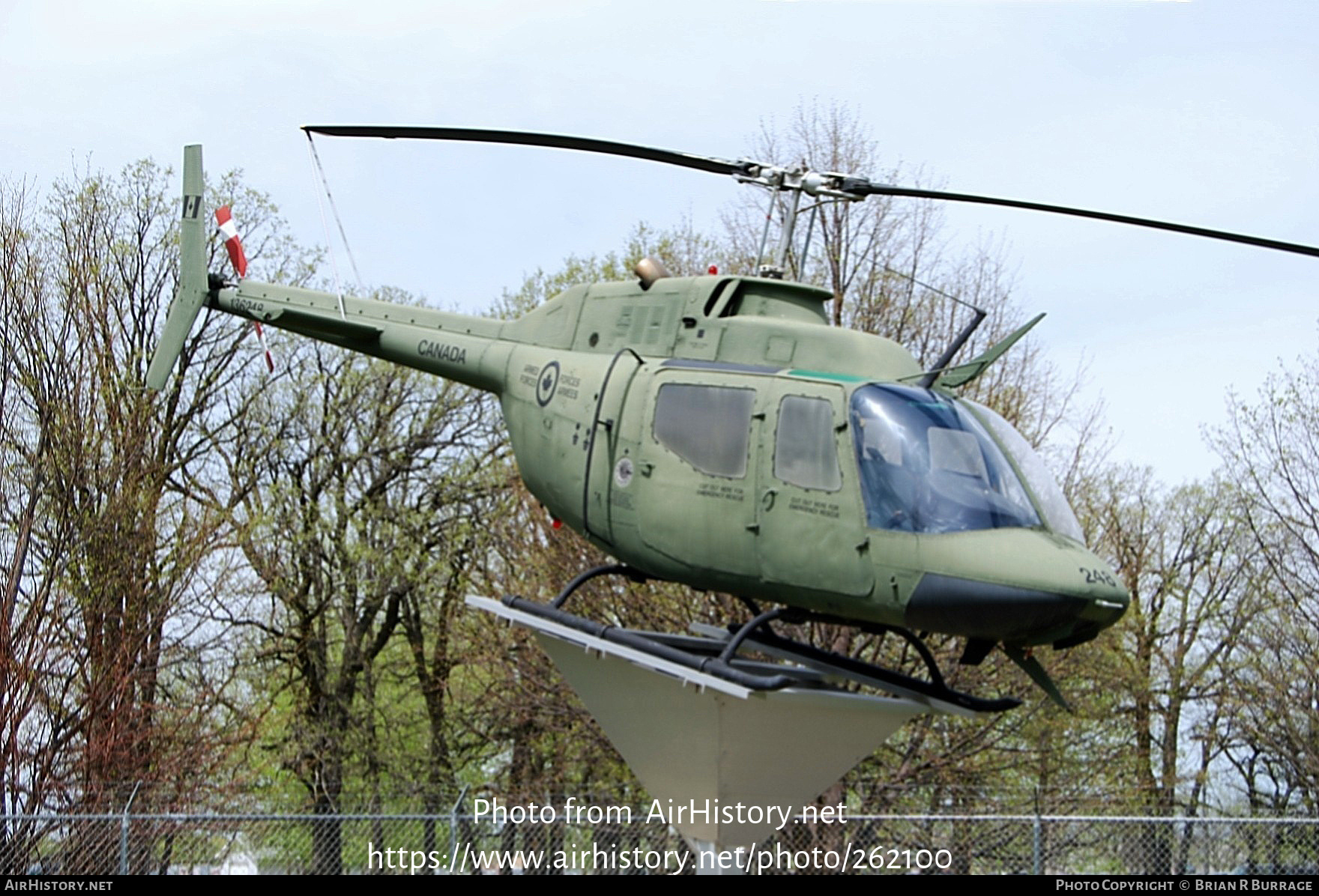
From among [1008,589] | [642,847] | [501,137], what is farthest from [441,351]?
[642,847]

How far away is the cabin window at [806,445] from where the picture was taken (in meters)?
8.15

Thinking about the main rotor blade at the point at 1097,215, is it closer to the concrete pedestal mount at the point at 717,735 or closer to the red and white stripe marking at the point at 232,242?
the concrete pedestal mount at the point at 717,735

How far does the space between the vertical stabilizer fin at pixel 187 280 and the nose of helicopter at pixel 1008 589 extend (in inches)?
307

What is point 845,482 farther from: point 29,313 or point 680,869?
point 29,313

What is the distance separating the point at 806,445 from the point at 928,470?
2.53ft

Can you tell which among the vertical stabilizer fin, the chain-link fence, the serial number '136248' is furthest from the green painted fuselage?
the vertical stabilizer fin

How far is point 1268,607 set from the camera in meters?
24.0

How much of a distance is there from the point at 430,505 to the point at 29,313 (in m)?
8.33

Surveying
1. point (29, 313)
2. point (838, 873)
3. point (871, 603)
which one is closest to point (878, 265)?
point (838, 873)

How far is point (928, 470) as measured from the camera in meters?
7.95

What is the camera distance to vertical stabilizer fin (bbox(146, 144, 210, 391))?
41.8 ft

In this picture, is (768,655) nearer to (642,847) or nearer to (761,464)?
(761,464)
